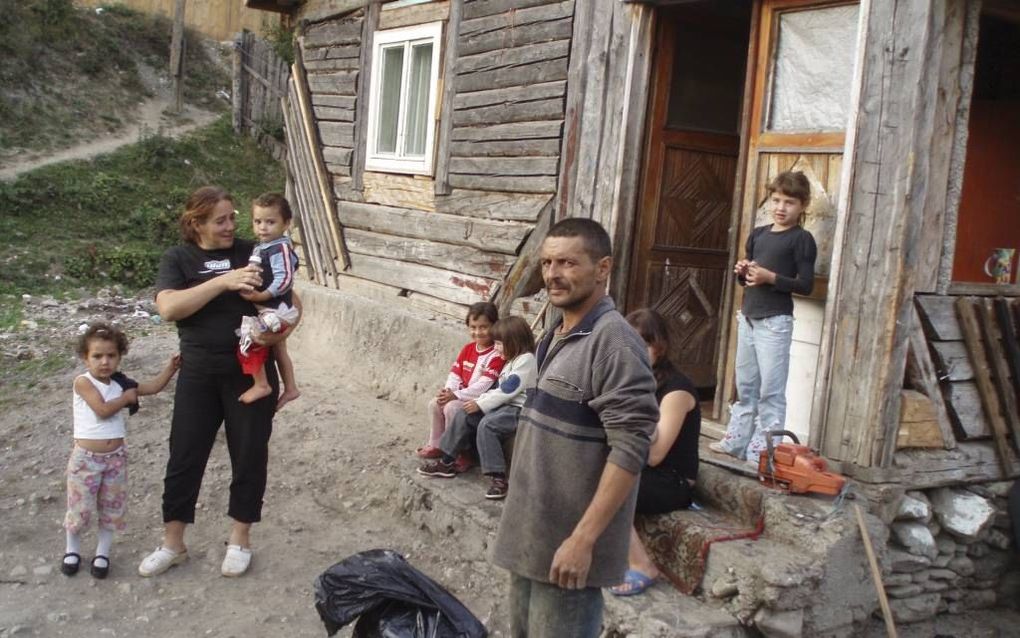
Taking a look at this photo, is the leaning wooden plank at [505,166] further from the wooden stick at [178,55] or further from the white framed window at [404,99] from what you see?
the wooden stick at [178,55]

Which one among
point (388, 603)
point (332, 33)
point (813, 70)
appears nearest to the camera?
point (388, 603)

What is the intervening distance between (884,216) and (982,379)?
1.22m

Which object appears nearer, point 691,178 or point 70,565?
point 70,565

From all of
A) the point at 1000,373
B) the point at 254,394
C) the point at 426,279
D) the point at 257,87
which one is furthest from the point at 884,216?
the point at 257,87

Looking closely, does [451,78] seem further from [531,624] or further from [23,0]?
[23,0]

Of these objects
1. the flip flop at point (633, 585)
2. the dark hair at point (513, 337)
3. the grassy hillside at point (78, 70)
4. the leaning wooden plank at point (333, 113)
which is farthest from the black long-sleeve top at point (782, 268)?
the grassy hillside at point (78, 70)

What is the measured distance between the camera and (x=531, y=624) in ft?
9.31

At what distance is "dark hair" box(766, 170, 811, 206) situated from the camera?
4.68m

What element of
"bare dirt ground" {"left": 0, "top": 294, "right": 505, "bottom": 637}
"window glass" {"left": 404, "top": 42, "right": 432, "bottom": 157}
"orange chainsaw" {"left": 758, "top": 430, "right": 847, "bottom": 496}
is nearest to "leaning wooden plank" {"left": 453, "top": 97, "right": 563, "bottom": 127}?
"window glass" {"left": 404, "top": 42, "right": 432, "bottom": 157}

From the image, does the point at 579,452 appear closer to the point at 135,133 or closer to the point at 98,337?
the point at 98,337

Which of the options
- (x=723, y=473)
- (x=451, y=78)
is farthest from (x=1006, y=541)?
(x=451, y=78)

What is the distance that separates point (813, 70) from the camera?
5.06m

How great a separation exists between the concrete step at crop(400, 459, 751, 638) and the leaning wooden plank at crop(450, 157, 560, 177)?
2169 millimetres

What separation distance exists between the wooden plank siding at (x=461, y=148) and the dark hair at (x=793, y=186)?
2008 millimetres
